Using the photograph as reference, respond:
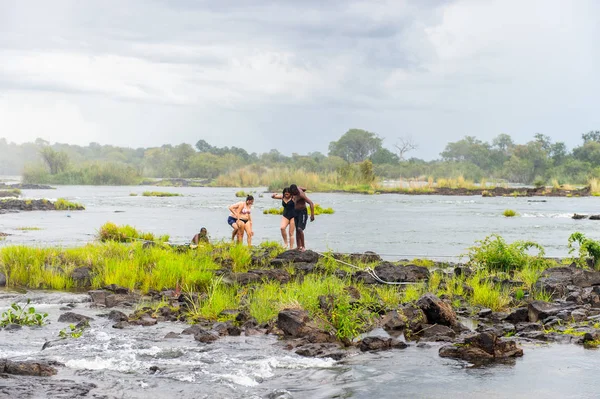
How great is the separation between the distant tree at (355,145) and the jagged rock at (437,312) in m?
166

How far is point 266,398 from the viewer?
898 centimetres

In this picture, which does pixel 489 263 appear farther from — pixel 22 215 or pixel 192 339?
pixel 22 215

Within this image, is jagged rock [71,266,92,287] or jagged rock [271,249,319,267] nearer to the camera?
jagged rock [71,266,92,287]

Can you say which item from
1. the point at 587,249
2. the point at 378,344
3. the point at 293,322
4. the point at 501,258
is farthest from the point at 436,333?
the point at 587,249

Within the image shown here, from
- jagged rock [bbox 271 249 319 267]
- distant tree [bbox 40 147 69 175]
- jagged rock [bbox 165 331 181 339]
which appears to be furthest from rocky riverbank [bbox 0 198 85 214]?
distant tree [bbox 40 147 69 175]

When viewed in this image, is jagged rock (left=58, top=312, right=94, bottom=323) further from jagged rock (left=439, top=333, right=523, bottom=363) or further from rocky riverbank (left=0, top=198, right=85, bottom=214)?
rocky riverbank (left=0, top=198, right=85, bottom=214)

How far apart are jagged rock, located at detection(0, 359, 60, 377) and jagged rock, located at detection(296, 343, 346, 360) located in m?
3.53

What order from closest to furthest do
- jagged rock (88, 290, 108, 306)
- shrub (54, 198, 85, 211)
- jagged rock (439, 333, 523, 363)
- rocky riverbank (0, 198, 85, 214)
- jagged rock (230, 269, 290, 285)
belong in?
1. jagged rock (439, 333, 523, 363)
2. jagged rock (88, 290, 108, 306)
3. jagged rock (230, 269, 290, 285)
4. rocky riverbank (0, 198, 85, 214)
5. shrub (54, 198, 85, 211)

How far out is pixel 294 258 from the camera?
61.8 ft

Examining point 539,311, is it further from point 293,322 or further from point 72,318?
point 72,318

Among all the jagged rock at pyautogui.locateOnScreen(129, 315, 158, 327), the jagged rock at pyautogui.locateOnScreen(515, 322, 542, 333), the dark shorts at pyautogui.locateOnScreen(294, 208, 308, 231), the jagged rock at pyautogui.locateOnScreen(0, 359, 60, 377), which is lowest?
the jagged rock at pyautogui.locateOnScreen(515, 322, 542, 333)

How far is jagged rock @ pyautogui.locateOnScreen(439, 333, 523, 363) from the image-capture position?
421 inches

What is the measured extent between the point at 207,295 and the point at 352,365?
4930mm

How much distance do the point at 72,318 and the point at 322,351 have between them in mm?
4776
